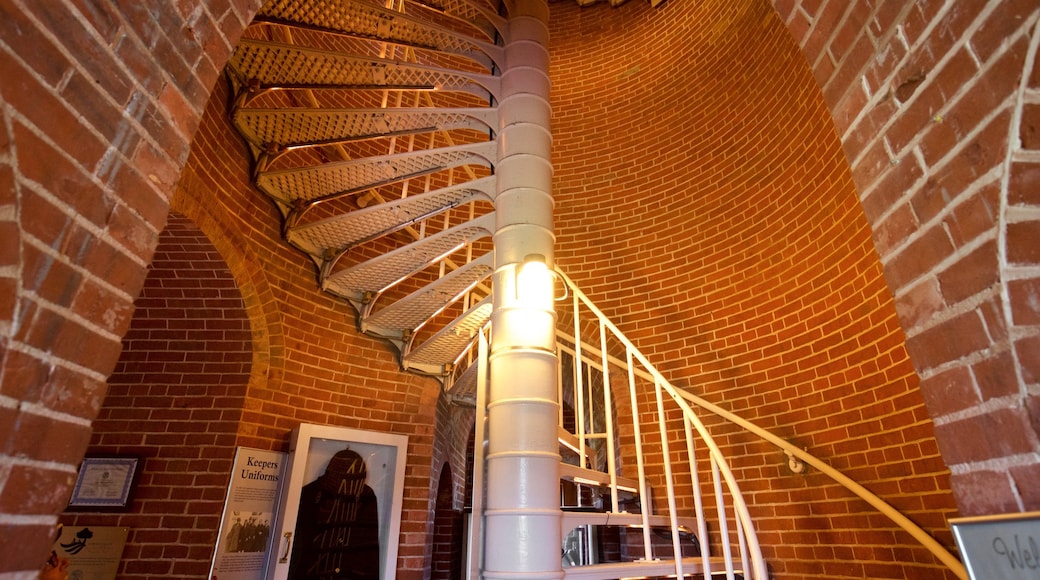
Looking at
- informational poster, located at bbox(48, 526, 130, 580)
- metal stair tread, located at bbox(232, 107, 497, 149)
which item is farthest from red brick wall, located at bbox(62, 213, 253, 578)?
metal stair tread, located at bbox(232, 107, 497, 149)

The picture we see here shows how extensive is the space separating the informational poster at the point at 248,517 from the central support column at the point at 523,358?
177cm

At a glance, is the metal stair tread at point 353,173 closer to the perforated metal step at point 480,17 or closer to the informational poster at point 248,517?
the perforated metal step at point 480,17

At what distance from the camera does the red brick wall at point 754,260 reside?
265cm

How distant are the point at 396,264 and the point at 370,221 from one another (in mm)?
313

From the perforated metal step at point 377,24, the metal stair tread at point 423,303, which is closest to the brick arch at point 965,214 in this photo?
the metal stair tread at point 423,303

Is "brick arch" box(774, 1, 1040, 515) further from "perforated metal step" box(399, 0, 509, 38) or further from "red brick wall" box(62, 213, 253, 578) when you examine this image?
"red brick wall" box(62, 213, 253, 578)

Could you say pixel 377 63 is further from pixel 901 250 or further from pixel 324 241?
pixel 901 250

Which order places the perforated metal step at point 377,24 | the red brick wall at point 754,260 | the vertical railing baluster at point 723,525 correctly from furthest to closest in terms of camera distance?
the perforated metal step at point 377,24
the red brick wall at point 754,260
the vertical railing baluster at point 723,525

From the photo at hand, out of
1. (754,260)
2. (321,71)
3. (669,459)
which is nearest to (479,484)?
(669,459)

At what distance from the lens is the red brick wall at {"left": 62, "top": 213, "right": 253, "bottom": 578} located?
3.17 metres

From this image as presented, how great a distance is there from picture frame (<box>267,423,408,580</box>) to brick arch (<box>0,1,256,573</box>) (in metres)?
2.71

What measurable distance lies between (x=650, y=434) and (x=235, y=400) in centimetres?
255

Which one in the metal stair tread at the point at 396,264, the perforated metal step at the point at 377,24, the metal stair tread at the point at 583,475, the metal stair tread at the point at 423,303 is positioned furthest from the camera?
the metal stair tread at the point at 423,303

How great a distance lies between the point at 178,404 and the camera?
3.51 meters
